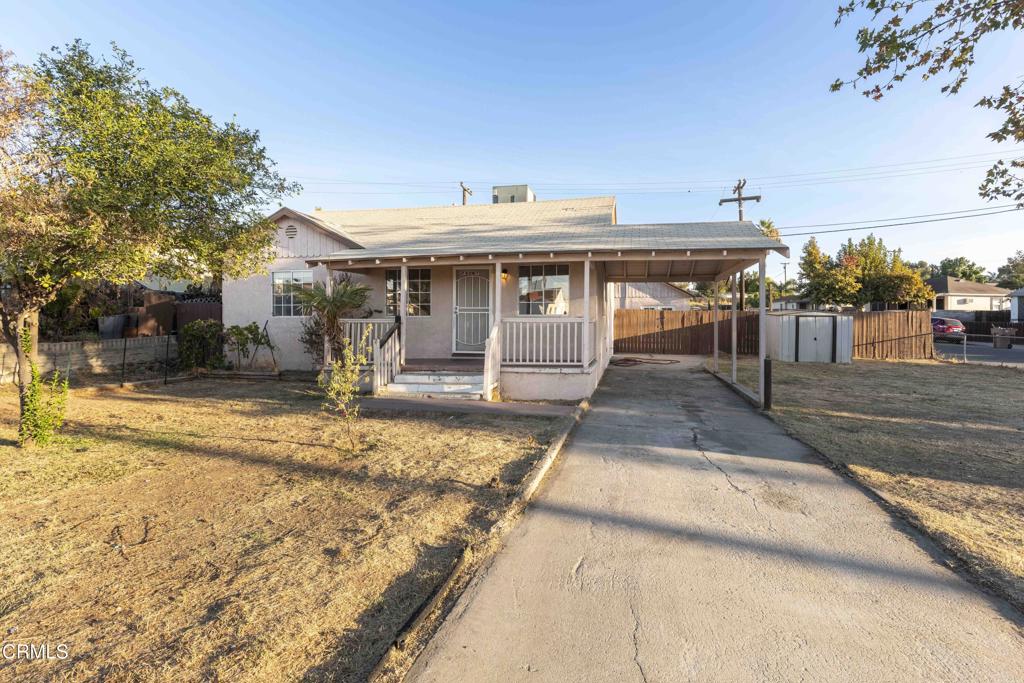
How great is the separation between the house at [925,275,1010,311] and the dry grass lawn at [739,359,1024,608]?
133 feet

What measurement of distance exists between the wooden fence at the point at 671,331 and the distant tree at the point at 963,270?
53816 mm

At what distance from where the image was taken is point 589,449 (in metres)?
6.19

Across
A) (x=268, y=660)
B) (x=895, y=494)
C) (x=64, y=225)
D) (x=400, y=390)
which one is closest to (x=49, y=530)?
(x=268, y=660)

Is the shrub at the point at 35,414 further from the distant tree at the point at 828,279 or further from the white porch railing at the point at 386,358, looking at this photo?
the distant tree at the point at 828,279

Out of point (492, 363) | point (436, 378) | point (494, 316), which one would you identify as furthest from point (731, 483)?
point (494, 316)

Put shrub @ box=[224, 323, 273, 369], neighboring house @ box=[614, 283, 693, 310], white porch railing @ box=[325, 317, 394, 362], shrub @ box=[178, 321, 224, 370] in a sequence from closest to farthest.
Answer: white porch railing @ box=[325, 317, 394, 362]
shrub @ box=[224, 323, 273, 369]
shrub @ box=[178, 321, 224, 370]
neighboring house @ box=[614, 283, 693, 310]

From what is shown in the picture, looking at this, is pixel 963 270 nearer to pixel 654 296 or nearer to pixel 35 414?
pixel 654 296

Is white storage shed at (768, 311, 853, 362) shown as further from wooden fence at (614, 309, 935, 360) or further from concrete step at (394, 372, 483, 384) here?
concrete step at (394, 372, 483, 384)

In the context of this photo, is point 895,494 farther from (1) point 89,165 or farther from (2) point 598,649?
(1) point 89,165

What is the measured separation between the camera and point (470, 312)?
11.5 metres

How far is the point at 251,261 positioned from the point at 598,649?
307 inches

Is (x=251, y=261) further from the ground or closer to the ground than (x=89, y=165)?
closer to the ground

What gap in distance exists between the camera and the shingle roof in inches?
367

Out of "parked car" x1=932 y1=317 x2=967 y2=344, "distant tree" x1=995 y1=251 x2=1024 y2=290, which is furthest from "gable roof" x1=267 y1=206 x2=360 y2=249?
"distant tree" x1=995 y1=251 x2=1024 y2=290
